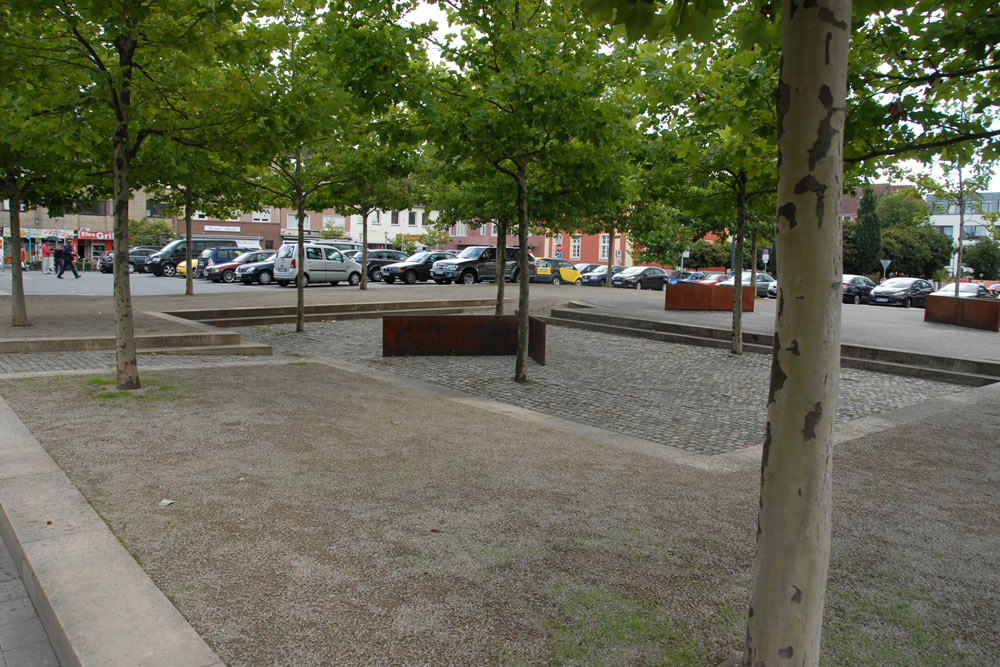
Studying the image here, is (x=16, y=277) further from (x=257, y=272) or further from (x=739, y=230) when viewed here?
(x=257, y=272)

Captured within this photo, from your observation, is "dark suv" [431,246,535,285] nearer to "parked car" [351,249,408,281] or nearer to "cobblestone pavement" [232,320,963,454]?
"parked car" [351,249,408,281]

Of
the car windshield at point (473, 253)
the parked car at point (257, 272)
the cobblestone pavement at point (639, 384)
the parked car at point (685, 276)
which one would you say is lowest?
the cobblestone pavement at point (639, 384)

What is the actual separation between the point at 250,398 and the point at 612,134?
535 cm

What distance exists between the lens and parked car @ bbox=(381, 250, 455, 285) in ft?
118

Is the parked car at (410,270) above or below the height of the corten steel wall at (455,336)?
above

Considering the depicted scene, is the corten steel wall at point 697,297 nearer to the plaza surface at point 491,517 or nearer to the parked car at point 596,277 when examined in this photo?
the plaza surface at point 491,517

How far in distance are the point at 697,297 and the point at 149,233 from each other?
56120 millimetres

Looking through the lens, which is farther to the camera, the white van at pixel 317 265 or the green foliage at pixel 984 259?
the green foliage at pixel 984 259

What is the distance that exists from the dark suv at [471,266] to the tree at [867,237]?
37.7 metres

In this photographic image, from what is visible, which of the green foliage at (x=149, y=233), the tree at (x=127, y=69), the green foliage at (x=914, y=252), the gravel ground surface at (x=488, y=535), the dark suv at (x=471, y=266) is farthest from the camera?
the green foliage at (x=149, y=233)

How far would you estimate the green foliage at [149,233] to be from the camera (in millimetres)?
63156

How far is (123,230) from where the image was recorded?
7.80 m

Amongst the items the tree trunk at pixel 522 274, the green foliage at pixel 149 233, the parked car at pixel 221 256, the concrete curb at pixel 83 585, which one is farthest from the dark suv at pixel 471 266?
the green foliage at pixel 149 233

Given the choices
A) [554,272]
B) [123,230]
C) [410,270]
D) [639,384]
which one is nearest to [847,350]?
[639,384]
